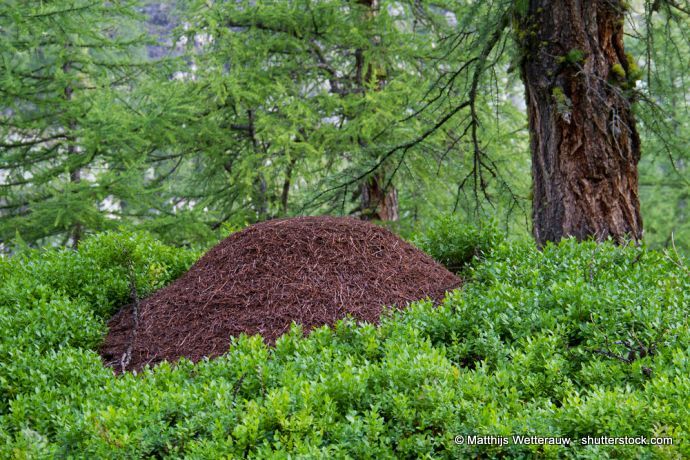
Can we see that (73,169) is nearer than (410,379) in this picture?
No

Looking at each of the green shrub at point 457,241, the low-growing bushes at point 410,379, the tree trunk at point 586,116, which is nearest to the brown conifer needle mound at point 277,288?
the low-growing bushes at point 410,379

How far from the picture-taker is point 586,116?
5.52 metres

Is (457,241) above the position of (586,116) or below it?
below

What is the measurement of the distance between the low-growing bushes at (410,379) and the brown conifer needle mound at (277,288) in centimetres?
25

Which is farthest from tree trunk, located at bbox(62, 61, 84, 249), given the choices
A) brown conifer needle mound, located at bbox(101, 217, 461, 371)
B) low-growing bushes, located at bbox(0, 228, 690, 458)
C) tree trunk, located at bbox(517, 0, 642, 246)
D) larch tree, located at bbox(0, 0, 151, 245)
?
tree trunk, located at bbox(517, 0, 642, 246)

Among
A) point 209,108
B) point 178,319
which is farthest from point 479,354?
point 209,108

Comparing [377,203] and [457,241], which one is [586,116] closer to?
[457,241]

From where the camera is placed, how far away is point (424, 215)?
35.1 feet

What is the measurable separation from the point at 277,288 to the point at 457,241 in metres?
1.96

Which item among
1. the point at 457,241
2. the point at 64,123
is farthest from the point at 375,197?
the point at 64,123

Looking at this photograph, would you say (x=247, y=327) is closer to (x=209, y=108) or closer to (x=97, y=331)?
(x=97, y=331)

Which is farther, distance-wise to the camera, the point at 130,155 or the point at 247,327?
the point at 130,155

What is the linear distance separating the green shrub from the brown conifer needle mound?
0.52 m

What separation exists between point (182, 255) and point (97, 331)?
5.04 feet
